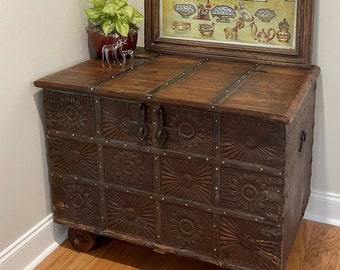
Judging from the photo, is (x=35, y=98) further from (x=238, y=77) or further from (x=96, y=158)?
(x=238, y=77)

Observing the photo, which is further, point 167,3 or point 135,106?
point 167,3

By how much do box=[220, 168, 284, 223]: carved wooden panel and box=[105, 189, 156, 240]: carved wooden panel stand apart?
293 mm

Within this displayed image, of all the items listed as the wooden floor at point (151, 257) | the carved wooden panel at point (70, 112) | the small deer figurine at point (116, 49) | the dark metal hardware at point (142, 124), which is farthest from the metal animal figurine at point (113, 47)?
the wooden floor at point (151, 257)

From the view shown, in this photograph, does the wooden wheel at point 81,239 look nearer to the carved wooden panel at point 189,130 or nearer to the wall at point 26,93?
the wall at point 26,93

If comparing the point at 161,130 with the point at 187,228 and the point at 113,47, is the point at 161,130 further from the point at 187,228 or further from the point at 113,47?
the point at 113,47

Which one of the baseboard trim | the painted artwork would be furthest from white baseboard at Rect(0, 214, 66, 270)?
the baseboard trim

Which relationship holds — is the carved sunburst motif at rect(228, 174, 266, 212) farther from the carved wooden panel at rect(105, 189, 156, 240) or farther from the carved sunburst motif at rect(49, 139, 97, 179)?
the carved sunburst motif at rect(49, 139, 97, 179)

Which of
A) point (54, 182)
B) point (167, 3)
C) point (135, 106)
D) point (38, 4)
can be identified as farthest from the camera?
point (167, 3)

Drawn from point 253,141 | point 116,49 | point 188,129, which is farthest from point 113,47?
point 253,141

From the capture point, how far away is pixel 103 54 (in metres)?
2.14

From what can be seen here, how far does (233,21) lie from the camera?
7.00 feet

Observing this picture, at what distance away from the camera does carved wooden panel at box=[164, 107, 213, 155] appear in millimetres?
1733

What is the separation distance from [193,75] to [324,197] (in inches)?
31.7

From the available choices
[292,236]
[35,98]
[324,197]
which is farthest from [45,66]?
[324,197]
